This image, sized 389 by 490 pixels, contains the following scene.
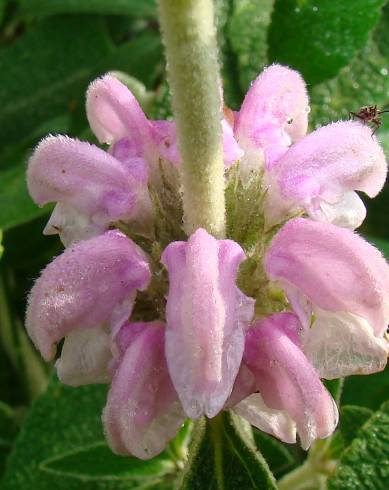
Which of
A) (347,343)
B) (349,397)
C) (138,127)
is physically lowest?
(349,397)

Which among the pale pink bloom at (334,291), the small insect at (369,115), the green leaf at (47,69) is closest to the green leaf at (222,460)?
the pale pink bloom at (334,291)

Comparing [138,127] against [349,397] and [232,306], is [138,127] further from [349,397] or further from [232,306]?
[349,397]

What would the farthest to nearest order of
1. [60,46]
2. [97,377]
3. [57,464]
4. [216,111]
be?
1. [60,46]
2. [57,464]
3. [97,377]
4. [216,111]

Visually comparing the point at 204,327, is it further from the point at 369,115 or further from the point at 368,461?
the point at 369,115

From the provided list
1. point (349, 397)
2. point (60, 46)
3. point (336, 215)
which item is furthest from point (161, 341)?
point (60, 46)

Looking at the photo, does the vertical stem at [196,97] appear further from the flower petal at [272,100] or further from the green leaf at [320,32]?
the green leaf at [320,32]

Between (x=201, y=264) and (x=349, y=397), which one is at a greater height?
(x=201, y=264)

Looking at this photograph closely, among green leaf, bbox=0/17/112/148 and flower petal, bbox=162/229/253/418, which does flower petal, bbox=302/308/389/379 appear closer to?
flower petal, bbox=162/229/253/418
